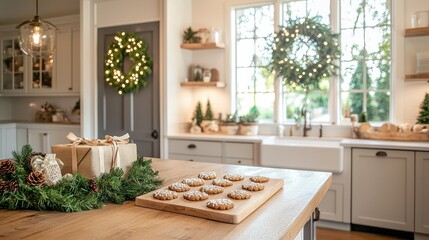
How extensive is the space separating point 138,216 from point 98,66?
373cm

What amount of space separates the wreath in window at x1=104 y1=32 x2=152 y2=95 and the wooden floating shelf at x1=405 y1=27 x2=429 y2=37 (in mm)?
2657

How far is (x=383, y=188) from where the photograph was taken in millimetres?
3145

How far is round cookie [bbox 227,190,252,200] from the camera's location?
44.6 inches

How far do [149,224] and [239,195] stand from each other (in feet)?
0.99

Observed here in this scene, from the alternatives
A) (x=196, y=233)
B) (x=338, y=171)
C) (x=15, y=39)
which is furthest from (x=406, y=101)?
(x=15, y=39)

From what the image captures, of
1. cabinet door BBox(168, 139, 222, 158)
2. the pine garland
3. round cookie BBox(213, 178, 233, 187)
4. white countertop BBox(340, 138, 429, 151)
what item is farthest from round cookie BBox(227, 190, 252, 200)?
cabinet door BBox(168, 139, 222, 158)

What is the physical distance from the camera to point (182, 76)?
433cm

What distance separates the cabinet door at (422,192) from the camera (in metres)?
2.97

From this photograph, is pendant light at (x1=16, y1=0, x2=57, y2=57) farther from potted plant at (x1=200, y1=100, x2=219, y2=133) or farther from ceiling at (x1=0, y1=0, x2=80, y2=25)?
ceiling at (x1=0, y1=0, x2=80, y2=25)

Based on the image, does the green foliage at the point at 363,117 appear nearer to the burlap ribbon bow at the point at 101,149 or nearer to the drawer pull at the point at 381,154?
the drawer pull at the point at 381,154

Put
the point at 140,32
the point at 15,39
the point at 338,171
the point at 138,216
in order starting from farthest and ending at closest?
the point at 15,39 < the point at 140,32 < the point at 338,171 < the point at 138,216

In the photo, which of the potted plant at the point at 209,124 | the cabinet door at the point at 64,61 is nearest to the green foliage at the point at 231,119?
the potted plant at the point at 209,124

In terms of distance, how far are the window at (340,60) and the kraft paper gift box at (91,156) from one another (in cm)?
295

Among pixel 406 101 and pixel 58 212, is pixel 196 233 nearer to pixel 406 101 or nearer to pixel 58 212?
pixel 58 212
